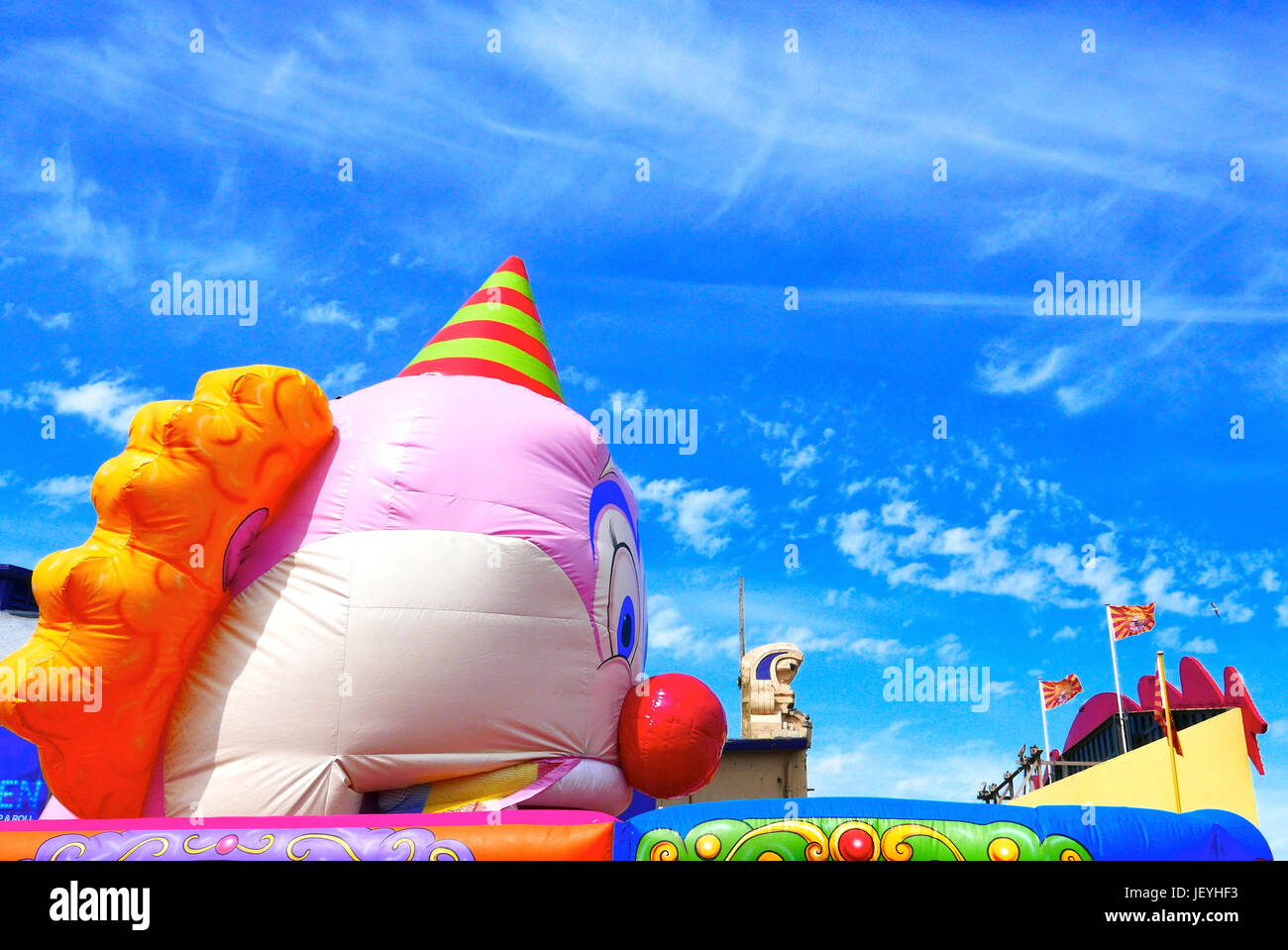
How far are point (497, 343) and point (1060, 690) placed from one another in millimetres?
11655

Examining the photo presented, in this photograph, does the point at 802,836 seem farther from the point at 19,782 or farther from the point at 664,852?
the point at 19,782

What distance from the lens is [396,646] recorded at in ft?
17.8

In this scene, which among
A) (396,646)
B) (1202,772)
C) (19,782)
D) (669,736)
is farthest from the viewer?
(1202,772)

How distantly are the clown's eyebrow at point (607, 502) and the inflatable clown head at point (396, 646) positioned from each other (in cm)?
4

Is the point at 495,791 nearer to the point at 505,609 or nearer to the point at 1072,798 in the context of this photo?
the point at 505,609


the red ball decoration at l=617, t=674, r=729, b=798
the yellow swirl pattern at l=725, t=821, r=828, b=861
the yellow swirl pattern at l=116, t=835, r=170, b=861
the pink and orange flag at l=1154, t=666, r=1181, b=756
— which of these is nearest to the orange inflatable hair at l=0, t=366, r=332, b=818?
the yellow swirl pattern at l=116, t=835, r=170, b=861

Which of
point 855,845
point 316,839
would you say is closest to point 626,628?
point 855,845

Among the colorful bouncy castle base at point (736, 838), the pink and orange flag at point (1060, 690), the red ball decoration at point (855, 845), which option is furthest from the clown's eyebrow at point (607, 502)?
the pink and orange flag at point (1060, 690)

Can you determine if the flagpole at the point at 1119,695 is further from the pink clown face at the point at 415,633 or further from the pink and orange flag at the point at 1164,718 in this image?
the pink clown face at the point at 415,633

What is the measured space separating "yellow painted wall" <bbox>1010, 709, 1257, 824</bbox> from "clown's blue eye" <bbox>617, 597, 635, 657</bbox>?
5.92 m

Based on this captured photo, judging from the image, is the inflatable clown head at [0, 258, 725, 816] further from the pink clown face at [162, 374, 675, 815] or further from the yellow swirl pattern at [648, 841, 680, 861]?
the yellow swirl pattern at [648, 841, 680, 861]

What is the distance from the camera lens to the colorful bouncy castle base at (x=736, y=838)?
3.69 m

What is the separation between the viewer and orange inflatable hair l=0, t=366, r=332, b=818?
511 centimetres
